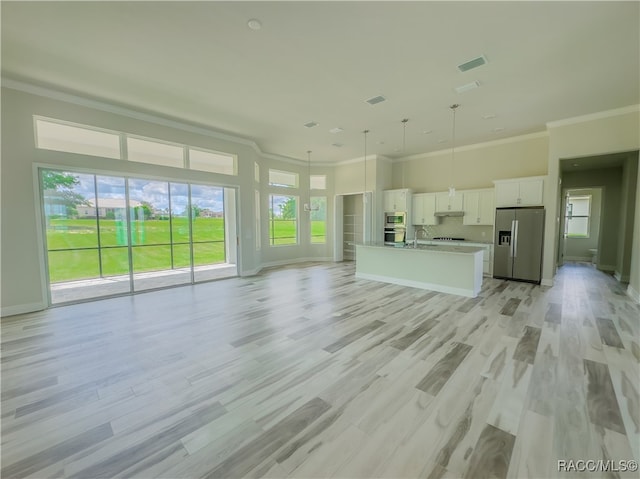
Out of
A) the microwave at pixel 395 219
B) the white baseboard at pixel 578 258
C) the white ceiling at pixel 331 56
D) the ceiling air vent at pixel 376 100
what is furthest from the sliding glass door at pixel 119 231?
the white baseboard at pixel 578 258

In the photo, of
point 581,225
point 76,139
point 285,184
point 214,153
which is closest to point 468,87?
point 214,153

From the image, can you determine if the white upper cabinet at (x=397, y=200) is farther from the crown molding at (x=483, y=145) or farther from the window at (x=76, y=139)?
the window at (x=76, y=139)

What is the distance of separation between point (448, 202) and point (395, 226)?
1788 mm

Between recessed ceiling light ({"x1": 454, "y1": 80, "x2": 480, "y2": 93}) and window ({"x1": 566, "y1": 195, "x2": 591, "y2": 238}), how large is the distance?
876 centimetres

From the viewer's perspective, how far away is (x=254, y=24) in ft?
9.39

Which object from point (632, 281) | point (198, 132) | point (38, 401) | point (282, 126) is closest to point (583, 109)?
Answer: point (632, 281)

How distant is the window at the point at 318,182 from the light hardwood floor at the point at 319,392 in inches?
253

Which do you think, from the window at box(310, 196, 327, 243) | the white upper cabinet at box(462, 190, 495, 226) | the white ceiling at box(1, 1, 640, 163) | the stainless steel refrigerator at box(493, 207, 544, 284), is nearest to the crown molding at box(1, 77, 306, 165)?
the white ceiling at box(1, 1, 640, 163)

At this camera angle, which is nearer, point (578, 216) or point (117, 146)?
point (117, 146)

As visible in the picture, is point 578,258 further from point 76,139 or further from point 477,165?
point 76,139

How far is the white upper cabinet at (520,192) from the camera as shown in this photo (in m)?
6.09

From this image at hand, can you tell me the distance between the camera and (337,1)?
2.56 meters

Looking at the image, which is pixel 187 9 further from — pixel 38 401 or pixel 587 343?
pixel 587 343

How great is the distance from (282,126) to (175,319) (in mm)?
4599
